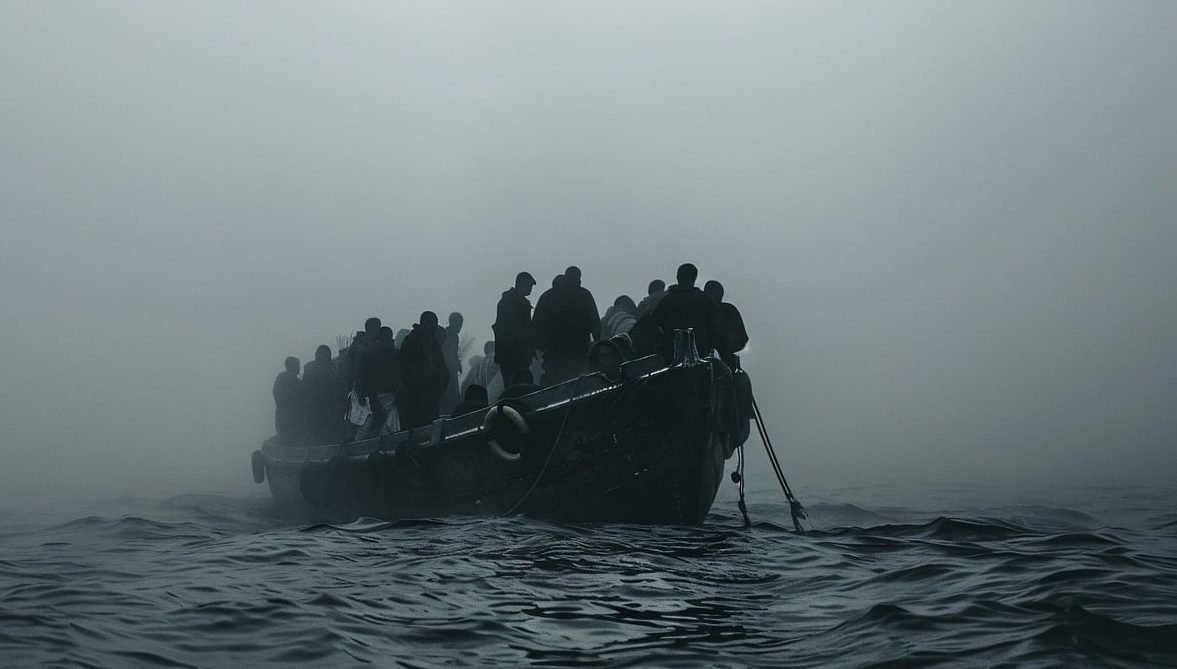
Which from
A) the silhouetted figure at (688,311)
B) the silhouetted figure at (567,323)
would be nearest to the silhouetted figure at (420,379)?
the silhouetted figure at (567,323)

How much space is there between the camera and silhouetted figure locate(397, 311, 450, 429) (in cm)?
1422

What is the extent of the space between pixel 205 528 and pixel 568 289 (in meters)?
6.14

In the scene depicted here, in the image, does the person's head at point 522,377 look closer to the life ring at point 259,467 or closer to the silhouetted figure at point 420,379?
the silhouetted figure at point 420,379

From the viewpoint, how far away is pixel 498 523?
10922mm

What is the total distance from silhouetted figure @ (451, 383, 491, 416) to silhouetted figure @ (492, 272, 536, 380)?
1.60ft

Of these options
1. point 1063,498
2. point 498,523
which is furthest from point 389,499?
point 1063,498

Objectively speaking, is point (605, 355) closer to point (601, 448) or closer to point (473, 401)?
point (601, 448)

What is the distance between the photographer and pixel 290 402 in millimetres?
20328

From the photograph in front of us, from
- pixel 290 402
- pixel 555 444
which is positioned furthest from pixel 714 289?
pixel 290 402

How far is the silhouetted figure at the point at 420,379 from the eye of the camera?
1422cm

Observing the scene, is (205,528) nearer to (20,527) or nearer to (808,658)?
(20,527)

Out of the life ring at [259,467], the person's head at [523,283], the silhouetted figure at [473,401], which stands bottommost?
the life ring at [259,467]

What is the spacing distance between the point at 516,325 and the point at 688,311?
2353 mm

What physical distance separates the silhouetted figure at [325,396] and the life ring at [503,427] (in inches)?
292
